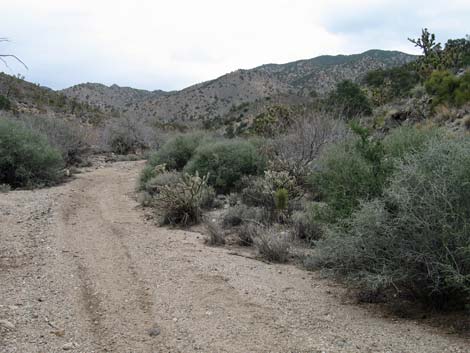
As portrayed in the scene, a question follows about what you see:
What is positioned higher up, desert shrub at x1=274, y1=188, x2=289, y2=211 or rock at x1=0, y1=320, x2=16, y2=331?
desert shrub at x1=274, y1=188, x2=289, y2=211

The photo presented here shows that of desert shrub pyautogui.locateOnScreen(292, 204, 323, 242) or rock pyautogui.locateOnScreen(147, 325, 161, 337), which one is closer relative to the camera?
rock pyautogui.locateOnScreen(147, 325, 161, 337)

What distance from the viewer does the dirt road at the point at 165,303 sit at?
469 centimetres

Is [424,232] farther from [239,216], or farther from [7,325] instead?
[239,216]

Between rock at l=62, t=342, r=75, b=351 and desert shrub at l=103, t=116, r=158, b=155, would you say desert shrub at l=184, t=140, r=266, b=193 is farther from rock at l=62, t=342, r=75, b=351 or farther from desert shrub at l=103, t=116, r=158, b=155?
desert shrub at l=103, t=116, r=158, b=155

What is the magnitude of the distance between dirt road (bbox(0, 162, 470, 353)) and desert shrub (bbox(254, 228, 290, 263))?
32 centimetres

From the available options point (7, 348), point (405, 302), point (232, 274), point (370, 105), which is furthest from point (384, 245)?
point (370, 105)

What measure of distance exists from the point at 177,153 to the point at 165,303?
1373 centimetres

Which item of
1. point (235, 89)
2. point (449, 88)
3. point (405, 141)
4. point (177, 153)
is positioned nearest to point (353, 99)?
point (449, 88)

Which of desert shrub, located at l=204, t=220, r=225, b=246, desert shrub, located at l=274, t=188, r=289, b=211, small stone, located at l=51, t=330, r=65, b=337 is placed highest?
desert shrub, located at l=274, t=188, r=289, b=211

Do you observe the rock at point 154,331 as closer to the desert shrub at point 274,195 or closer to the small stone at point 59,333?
the small stone at point 59,333

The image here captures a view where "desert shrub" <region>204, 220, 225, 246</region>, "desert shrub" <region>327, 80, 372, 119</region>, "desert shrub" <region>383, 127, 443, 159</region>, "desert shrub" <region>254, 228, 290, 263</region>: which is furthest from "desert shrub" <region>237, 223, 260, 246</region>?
"desert shrub" <region>327, 80, 372, 119</region>

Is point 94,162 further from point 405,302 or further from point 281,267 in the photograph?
point 405,302

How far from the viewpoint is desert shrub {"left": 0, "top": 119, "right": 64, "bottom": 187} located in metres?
15.9

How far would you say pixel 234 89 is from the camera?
82250 millimetres
